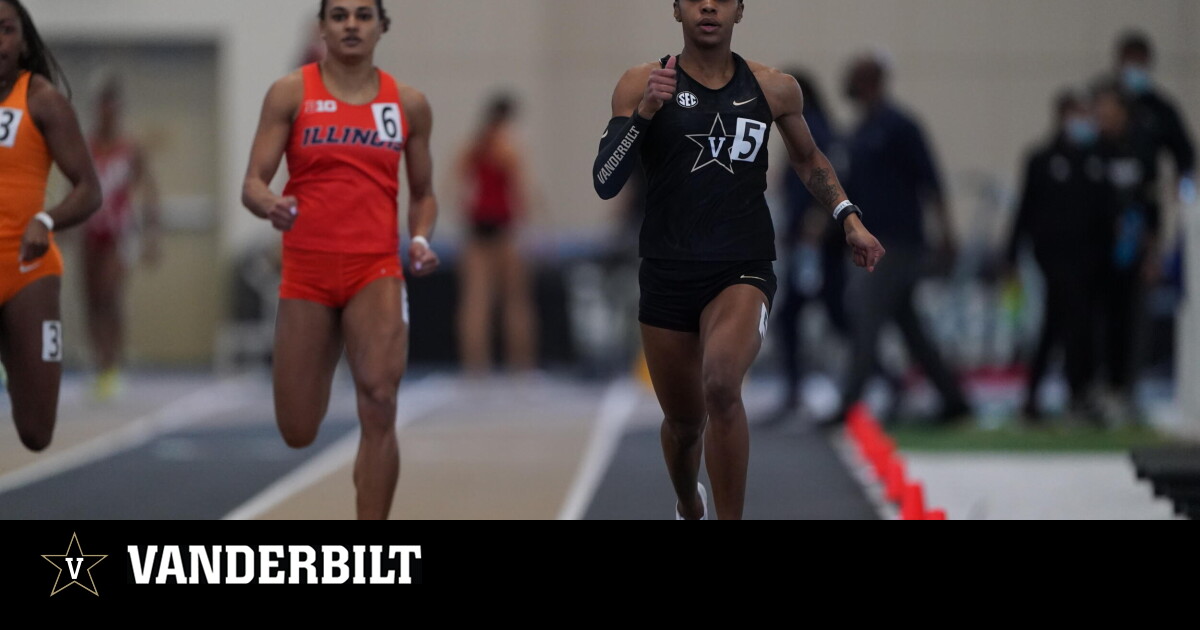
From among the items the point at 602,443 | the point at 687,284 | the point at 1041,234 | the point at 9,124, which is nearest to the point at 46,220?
the point at 9,124

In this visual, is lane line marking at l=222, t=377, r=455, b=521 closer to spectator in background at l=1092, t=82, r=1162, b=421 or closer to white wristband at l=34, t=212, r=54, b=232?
white wristband at l=34, t=212, r=54, b=232

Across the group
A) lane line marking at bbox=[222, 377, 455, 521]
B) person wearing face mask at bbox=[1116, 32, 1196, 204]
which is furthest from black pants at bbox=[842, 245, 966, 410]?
lane line marking at bbox=[222, 377, 455, 521]

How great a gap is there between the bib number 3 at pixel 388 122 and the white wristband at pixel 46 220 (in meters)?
A: 1.38

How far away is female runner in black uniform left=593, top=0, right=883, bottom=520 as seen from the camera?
600 centimetres

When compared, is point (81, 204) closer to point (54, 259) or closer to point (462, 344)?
point (54, 259)

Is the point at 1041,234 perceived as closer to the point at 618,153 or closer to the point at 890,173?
the point at 890,173

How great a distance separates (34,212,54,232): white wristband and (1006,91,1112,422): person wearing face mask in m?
7.80

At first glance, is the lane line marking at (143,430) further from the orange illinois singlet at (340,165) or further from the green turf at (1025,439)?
the green turf at (1025,439)

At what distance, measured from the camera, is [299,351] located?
22.2 ft

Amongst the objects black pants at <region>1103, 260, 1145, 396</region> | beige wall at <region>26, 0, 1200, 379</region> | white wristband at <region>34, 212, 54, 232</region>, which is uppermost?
beige wall at <region>26, 0, 1200, 379</region>

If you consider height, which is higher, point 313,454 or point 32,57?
point 32,57

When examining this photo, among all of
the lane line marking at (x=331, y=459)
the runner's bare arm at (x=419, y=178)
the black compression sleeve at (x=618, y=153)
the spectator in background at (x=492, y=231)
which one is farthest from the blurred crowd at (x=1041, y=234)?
the black compression sleeve at (x=618, y=153)

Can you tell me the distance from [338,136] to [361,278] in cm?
56
